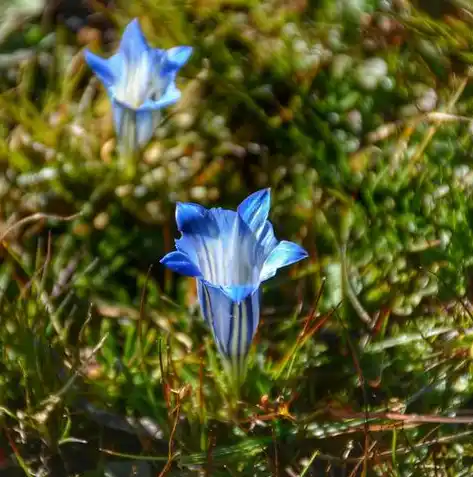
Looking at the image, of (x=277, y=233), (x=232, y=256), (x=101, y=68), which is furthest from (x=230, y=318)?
(x=101, y=68)


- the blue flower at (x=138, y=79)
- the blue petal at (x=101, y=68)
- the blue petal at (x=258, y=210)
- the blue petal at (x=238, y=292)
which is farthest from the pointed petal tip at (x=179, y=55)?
the blue petal at (x=238, y=292)

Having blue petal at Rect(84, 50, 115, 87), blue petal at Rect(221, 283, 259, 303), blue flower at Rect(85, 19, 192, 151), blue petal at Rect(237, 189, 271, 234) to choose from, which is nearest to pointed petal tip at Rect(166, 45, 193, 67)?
blue flower at Rect(85, 19, 192, 151)

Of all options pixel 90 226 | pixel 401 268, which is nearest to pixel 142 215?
pixel 90 226

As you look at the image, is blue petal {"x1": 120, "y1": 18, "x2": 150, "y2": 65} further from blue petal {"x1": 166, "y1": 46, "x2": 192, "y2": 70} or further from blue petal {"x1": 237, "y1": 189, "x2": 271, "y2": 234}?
blue petal {"x1": 237, "y1": 189, "x2": 271, "y2": 234}

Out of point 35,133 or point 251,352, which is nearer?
point 251,352

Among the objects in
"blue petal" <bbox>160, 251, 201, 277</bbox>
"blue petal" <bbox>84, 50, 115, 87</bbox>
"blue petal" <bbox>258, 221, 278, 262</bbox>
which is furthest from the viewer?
"blue petal" <bbox>84, 50, 115, 87</bbox>

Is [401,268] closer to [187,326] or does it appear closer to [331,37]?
[187,326]
